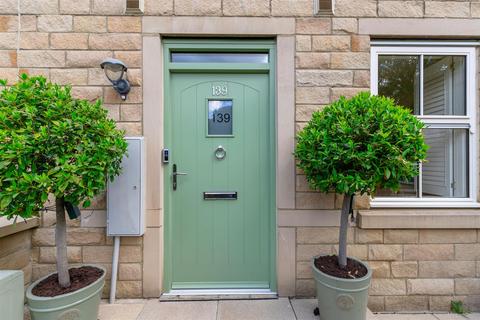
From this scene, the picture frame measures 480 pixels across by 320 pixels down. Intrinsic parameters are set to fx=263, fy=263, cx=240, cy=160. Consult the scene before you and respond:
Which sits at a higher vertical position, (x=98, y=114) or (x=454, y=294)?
(x=98, y=114)

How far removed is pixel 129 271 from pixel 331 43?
3.03 m

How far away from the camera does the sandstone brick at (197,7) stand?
8.57 feet

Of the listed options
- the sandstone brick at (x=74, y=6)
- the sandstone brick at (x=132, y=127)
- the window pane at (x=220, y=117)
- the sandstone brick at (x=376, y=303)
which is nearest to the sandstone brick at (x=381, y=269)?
the sandstone brick at (x=376, y=303)

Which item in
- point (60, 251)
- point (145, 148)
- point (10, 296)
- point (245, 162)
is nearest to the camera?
point (10, 296)

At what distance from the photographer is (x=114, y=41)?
2.60 meters

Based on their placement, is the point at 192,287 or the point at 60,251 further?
the point at 192,287

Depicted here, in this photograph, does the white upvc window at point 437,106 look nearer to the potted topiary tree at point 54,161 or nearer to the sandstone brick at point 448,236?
the sandstone brick at point 448,236

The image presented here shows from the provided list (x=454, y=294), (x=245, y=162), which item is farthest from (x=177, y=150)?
(x=454, y=294)

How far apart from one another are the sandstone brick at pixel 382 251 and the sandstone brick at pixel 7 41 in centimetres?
406

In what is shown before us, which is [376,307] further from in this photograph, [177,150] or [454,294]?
[177,150]

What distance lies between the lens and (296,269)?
2619mm

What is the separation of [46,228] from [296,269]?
2.51 meters

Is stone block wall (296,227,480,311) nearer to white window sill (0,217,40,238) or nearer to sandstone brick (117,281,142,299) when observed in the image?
sandstone brick (117,281,142,299)

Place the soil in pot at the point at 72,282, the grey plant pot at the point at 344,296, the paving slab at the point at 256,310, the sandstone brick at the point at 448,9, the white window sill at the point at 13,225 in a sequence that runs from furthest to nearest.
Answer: the sandstone brick at the point at 448,9 → the paving slab at the point at 256,310 → the white window sill at the point at 13,225 → the grey plant pot at the point at 344,296 → the soil in pot at the point at 72,282
